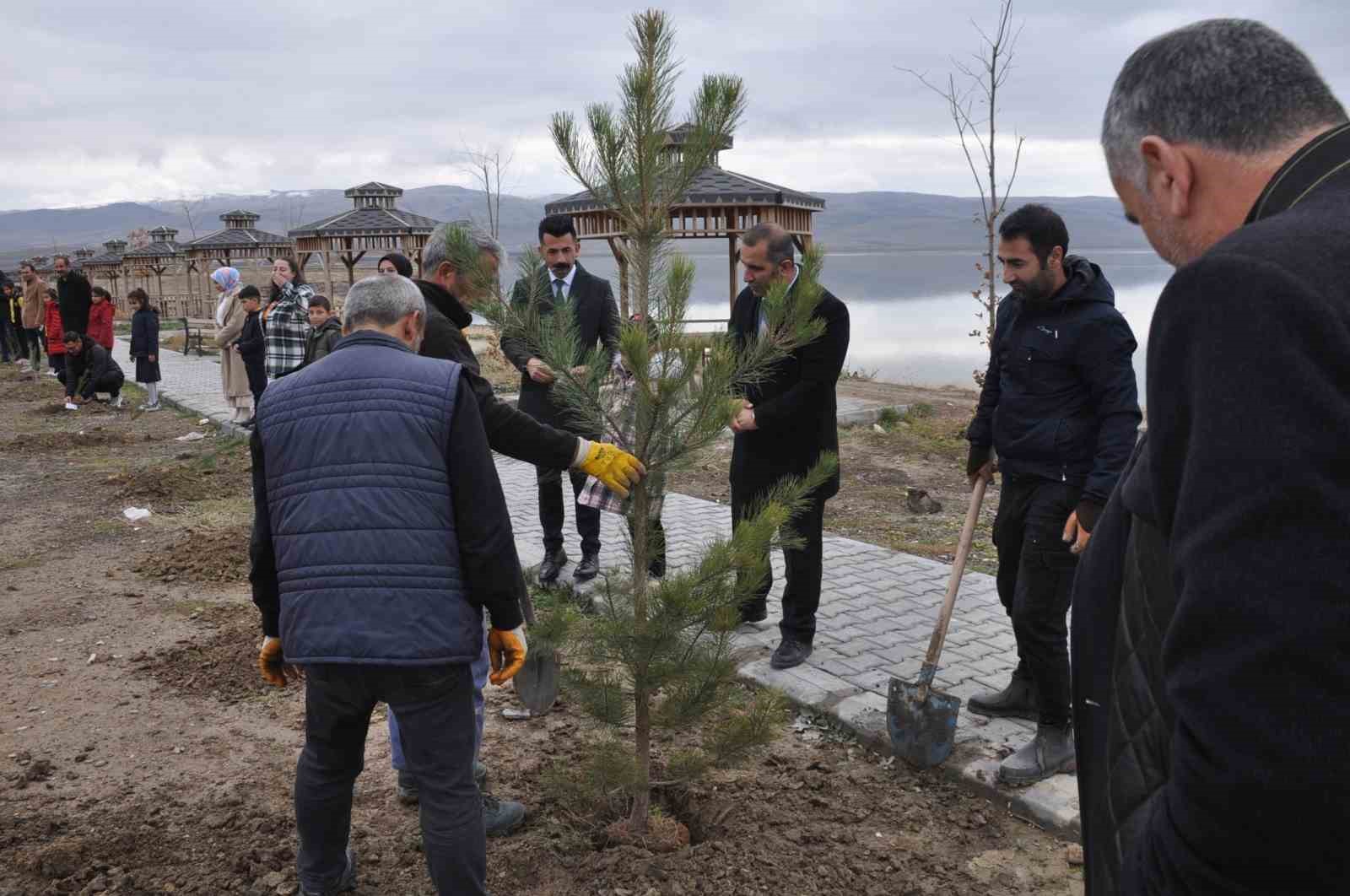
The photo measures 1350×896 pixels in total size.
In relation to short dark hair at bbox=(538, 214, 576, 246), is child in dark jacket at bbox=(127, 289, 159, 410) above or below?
below

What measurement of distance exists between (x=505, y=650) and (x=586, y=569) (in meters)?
3.16

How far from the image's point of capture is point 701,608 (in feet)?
9.78

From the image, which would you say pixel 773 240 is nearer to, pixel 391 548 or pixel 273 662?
pixel 391 548

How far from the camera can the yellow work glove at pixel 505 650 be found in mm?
2879

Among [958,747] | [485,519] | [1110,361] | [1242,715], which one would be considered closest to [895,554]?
[958,747]

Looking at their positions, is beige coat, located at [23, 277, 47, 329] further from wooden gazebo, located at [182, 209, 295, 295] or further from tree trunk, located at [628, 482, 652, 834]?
tree trunk, located at [628, 482, 652, 834]

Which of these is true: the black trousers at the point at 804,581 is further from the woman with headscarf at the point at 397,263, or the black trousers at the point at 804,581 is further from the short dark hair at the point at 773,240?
the woman with headscarf at the point at 397,263

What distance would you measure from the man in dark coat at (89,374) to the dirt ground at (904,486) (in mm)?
10725

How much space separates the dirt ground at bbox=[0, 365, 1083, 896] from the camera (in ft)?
10.4

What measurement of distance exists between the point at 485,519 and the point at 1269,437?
206 centimetres

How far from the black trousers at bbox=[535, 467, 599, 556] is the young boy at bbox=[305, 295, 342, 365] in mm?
1455

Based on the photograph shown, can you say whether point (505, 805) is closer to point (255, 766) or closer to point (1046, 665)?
point (255, 766)

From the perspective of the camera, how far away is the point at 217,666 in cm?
514

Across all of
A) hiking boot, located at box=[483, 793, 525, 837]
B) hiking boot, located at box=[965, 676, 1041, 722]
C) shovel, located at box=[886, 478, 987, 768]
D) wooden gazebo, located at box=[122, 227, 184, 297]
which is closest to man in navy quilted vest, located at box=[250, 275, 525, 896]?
hiking boot, located at box=[483, 793, 525, 837]
